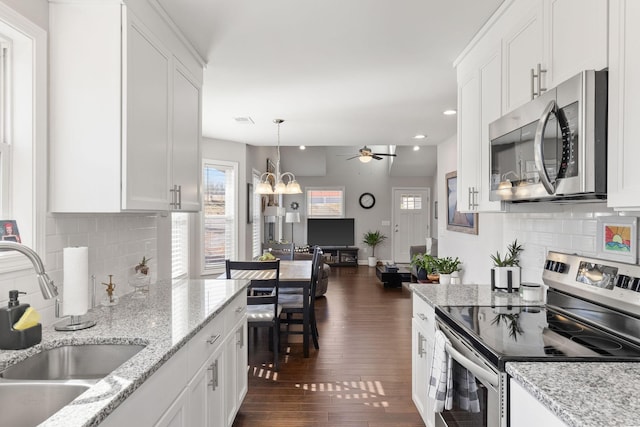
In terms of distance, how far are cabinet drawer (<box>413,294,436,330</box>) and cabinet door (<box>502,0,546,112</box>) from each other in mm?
1152

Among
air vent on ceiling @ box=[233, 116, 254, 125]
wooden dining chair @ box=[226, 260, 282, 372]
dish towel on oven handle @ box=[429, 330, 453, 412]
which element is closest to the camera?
dish towel on oven handle @ box=[429, 330, 453, 412]

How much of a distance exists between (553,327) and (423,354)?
0.88 m

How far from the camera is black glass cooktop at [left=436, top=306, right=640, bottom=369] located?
134 centimetres

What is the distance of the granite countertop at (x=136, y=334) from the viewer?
1005 millimetres

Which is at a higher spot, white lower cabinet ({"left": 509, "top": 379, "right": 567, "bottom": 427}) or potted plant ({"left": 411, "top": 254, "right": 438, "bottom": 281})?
white lower cabinet ({"left": 509, "top": 379, "right": 567, "bottom": 427})

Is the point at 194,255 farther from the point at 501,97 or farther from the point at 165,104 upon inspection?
the point at 501,97

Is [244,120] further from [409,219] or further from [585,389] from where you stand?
[409,219]

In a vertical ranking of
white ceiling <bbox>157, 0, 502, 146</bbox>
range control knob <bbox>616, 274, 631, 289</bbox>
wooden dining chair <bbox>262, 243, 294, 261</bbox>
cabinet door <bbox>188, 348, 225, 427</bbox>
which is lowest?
cabinet door <bbox>188, 348, 225, 427</bbox>

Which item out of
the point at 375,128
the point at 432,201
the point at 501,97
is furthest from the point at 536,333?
the point at 432,201

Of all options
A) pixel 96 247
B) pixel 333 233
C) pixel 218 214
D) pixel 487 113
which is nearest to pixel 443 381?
pixel 487 113

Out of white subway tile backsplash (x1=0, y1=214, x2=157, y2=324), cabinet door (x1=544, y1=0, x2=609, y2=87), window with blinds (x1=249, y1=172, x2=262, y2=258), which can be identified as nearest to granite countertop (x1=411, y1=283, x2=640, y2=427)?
cabinet door (x1=544, y1=0, x2=609, y2=87)

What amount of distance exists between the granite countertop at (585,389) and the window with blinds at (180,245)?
447 cm

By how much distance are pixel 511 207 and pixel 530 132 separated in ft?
1.81

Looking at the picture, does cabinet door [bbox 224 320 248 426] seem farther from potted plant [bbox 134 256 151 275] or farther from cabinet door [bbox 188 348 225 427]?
potted plant [bbox 134 256 151 275]
